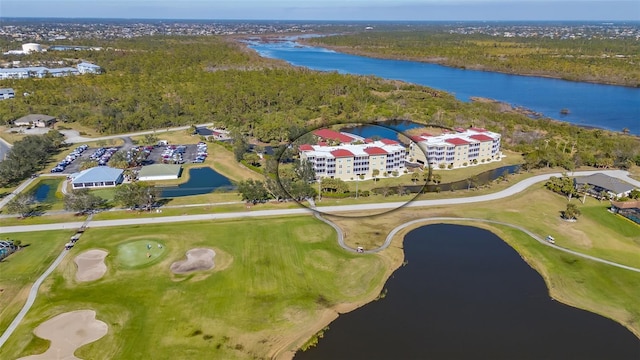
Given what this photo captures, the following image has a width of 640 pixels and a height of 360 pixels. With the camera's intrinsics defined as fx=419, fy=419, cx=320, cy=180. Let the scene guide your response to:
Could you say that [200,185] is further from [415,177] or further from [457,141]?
[457,141]

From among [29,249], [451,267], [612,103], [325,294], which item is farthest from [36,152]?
[612,103]

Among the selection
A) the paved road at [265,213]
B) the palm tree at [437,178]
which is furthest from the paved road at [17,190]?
the palm tree at [437,178]

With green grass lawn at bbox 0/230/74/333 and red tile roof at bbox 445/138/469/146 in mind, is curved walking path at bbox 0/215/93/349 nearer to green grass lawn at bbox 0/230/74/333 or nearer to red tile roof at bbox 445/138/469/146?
green grass lawn at bbox 0/230/74/333

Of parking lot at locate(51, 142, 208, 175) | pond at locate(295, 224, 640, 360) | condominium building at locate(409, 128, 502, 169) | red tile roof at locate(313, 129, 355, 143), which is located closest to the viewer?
pond at locate(295, 224, 640, 360)

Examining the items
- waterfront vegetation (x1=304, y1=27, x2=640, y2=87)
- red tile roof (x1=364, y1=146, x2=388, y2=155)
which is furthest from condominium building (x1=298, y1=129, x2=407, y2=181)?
waterfront vegetation (x1=304, y1=27, x2=640, y2=87)

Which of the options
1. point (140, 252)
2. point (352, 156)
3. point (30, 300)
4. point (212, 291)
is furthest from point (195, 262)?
point (352, 156)

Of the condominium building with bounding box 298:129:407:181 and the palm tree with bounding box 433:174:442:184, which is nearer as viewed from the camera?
the condominium building with bounding box 298:129:407:181

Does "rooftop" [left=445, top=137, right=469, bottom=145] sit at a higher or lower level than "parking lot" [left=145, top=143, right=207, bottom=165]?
higher
